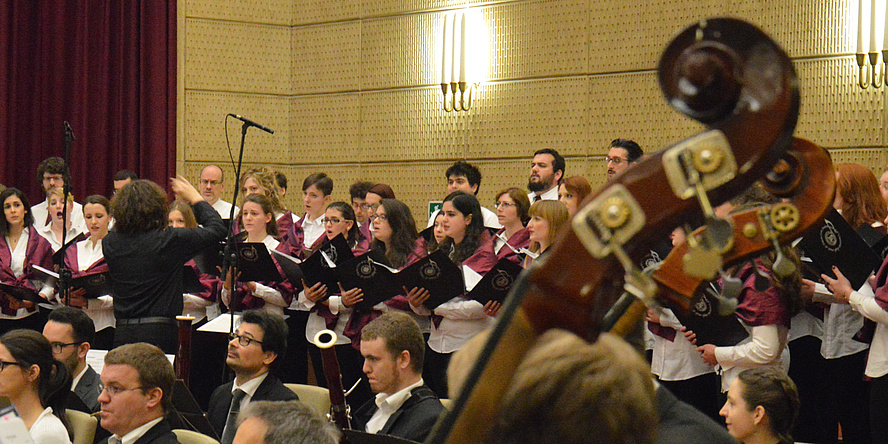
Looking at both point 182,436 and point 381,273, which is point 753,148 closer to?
point 182,436

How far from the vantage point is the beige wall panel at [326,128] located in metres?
8.36

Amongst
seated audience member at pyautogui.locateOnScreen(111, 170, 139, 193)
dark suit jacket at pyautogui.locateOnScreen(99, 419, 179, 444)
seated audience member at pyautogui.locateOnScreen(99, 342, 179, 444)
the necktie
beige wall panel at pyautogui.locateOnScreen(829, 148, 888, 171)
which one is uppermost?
beige wall panel at pyautogui.locateOnScreen(829, 148, 888, 171)

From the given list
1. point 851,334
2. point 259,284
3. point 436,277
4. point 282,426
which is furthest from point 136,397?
point 851,334

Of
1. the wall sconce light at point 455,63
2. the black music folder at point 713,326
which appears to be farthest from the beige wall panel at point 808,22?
the black music folder at point 713,326

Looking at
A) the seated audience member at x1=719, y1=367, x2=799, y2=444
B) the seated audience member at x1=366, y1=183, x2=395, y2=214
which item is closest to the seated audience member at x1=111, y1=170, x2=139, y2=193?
the seated audience member at x1=366, y1=183, x2=395, y2=214

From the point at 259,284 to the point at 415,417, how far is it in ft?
8.42

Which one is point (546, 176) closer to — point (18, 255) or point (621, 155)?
point (621, 155)

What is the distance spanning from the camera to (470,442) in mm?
916

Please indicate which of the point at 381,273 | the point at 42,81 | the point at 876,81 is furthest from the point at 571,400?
the point at 42,81

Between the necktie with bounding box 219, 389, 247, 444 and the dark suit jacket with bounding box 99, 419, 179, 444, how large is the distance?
0.43m

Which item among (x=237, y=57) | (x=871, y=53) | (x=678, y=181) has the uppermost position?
(x=237, y=57)

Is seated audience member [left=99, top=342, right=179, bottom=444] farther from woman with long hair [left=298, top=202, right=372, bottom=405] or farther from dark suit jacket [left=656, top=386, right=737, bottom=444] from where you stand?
dark suit jacket [left=656, top=386, right=737, bottom=444]

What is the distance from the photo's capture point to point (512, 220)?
17.9 feet

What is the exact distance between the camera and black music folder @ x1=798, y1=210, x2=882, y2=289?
3842 mm
